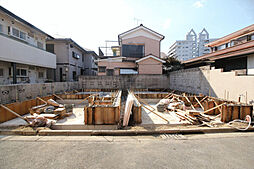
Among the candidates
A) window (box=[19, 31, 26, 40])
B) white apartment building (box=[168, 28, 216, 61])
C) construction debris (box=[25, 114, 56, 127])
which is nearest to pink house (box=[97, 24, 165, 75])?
window (box=[19, 31, 26, 40])

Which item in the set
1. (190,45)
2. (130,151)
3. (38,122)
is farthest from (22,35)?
(190,45)

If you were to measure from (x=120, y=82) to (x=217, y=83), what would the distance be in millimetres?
9378

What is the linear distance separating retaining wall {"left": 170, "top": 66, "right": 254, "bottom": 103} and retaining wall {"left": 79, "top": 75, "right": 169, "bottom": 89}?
3.60 m

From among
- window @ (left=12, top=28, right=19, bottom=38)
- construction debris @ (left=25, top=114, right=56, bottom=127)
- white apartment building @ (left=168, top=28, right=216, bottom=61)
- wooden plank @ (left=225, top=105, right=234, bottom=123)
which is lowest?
construction debris @ (left=25, top=114, right=56, bottom=127)

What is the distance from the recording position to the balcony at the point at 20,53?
8.82 meters

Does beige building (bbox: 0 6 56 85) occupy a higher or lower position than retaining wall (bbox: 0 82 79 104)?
higher

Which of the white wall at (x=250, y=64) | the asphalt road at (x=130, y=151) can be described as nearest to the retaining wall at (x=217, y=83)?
the white wall at (x=250, y=64)

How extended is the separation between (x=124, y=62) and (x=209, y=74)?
35.4 ft

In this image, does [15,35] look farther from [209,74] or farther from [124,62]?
[209,74]

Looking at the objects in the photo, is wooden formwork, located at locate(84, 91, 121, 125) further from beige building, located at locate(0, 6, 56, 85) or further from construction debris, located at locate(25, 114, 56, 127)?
beige building, located at locate(0, 6, 56, 85)

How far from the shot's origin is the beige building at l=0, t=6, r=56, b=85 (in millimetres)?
9227

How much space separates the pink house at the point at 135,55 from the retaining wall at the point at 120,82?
1.95 m

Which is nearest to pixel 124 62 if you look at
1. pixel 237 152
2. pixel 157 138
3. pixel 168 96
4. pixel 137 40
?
pixel 137 40

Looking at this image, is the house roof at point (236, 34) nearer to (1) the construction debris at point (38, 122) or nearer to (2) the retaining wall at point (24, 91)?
(1) the construction debris at point (38, 122)
